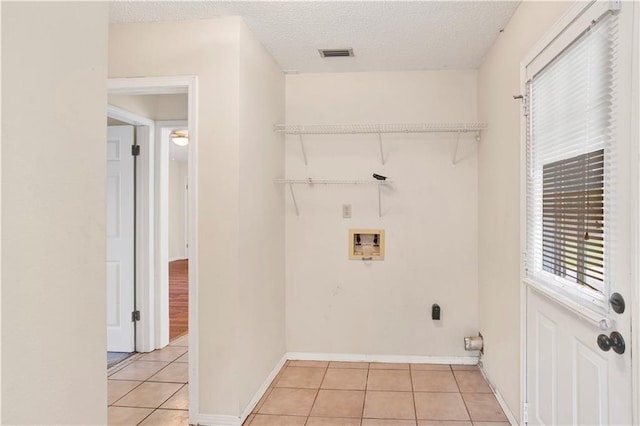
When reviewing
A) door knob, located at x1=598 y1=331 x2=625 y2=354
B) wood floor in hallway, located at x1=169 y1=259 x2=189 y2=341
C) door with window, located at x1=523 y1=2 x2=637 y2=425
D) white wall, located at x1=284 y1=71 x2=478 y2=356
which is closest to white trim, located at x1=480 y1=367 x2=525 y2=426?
door with window, located at x1=523 y1=2 x2=637 y2=425

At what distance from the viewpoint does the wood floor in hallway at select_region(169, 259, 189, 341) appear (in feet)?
14.6

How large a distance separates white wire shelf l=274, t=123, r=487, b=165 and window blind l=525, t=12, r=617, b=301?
1.22m

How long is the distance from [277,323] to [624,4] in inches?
113

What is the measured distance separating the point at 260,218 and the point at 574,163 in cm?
192

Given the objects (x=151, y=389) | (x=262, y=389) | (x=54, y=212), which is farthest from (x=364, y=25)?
(x=151, y=389)

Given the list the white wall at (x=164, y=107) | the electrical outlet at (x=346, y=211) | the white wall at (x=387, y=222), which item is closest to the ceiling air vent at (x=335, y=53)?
the white wall at (x=387, y=222)

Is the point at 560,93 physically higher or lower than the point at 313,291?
higher

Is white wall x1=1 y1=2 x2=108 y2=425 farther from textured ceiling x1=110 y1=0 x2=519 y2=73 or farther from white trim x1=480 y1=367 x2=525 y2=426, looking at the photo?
white trim x1=480 y1=367 x2=525 y2=426

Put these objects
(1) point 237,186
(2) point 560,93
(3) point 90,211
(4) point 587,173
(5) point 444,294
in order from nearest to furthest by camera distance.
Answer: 1. (3) point 90,211
2. (4) point 587,173
3. (2) point 560,93
4. (1) point 237,186
5. (5) point 444,294

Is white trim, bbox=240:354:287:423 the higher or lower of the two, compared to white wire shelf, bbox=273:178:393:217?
lower

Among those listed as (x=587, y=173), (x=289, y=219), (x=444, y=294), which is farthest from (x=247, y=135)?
(x=444, y=294)

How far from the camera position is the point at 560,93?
176 cm

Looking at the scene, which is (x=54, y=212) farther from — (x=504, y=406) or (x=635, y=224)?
(x=504, y=406)

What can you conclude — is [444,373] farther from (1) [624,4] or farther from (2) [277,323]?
(1) [624,4]
